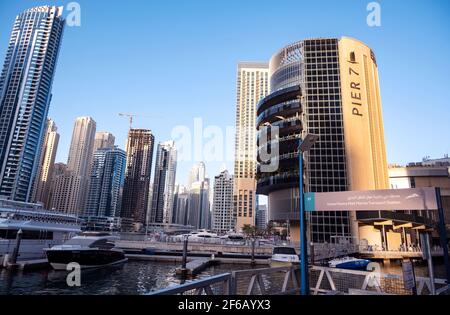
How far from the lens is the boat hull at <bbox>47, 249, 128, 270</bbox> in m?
29.2

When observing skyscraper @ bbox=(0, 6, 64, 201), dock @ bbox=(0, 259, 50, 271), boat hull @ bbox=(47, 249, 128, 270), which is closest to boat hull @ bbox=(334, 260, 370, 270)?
boat hull @ bbox=(47, 249, 128, 270)

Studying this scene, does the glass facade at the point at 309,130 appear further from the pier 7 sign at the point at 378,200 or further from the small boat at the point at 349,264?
→ the pier 7 sign at the point at 378,200

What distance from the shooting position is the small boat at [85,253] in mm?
29281

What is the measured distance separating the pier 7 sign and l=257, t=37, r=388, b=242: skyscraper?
46933 millimetres

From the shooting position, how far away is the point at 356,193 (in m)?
14.0

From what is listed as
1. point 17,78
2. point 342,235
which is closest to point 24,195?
point 17,78

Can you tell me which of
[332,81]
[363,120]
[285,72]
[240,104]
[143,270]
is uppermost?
[240,104]

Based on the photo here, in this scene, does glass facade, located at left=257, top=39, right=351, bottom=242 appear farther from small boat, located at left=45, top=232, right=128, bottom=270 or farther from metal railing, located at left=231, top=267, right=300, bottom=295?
metal railing, located at left=231, top=267, right=300, bottom=295

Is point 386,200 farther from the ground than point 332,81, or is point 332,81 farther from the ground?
point 332,81

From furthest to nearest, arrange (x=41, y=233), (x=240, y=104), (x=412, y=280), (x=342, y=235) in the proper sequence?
(x=240, y=104)
(x=342, y=235)
(x=41, y=233)
(x=412, y=280)

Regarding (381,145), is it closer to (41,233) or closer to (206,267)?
(206,267)

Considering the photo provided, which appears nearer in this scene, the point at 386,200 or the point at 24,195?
the point at 386,200
